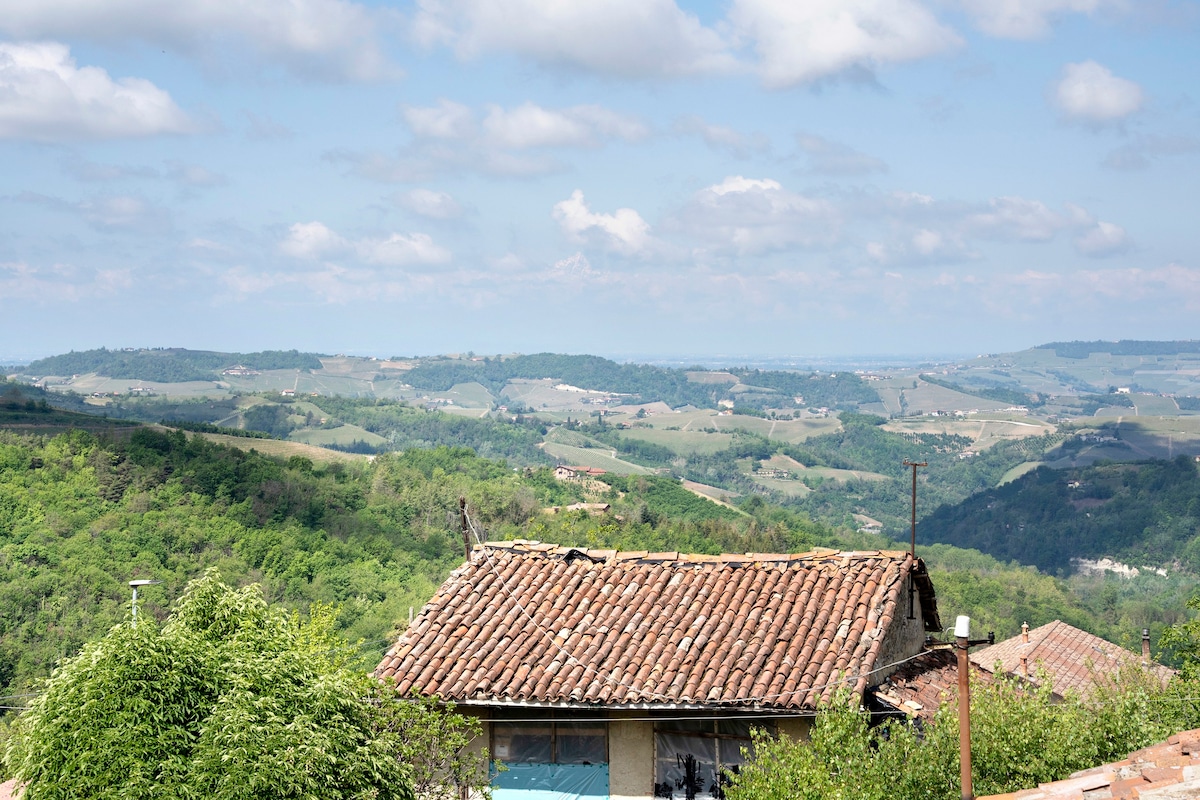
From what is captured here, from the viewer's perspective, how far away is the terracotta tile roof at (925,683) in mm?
15758

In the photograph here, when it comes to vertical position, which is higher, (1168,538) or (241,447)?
(241,447)

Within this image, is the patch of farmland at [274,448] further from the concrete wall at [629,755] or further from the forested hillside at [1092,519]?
the concrete wall at [629,755]

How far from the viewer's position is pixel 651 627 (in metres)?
17.5

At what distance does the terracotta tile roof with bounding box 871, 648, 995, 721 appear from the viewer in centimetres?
1576

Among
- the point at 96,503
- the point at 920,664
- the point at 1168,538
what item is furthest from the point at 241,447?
the point at 1168,538

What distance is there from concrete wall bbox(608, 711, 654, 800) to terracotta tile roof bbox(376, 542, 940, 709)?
660 millimetres

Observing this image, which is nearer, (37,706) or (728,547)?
(37,706)

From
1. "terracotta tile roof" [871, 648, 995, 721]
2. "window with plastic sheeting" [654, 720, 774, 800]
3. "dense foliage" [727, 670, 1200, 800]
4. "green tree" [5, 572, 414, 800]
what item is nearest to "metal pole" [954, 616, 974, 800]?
"dense foliage" [727, 670, 1200, 800]

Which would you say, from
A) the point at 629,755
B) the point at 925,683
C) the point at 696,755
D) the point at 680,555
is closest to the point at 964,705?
the point at 696,755

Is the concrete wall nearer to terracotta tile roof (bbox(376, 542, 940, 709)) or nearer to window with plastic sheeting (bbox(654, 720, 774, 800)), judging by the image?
window with plastic sheeting (bbox(654, 720, 774, 800))

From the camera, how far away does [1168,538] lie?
160125 mm

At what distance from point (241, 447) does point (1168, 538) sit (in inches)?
4978

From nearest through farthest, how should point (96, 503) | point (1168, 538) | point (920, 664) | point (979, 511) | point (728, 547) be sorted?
1. point (920, 664)
2. point (96, 503)
3. point (728, 547)
4. point (1168, 538)
5. point (979, 511)

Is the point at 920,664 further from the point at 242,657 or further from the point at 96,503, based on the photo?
the point at 96,503
